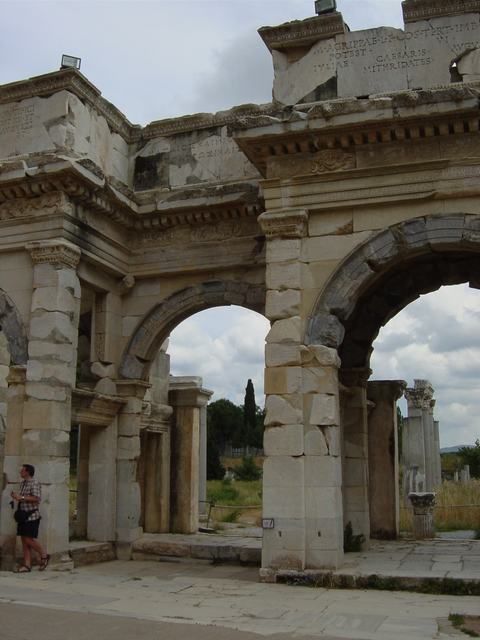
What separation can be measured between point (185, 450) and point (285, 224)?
7.03 m

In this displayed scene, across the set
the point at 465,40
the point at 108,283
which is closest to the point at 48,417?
the point at 108,283

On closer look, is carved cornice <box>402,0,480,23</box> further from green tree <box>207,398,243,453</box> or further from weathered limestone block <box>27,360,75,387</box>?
green tree <box>207,398,243,453</box>

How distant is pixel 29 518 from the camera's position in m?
9.54

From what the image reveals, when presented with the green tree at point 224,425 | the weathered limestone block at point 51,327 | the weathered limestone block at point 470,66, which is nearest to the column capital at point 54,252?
the weathered limestone block at point 51,327

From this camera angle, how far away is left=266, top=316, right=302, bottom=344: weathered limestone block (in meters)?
9.27

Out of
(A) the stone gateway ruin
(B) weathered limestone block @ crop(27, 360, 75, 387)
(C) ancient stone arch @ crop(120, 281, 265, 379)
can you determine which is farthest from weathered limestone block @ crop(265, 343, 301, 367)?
(B) weathered limestone block @ crop(27, 360, 75, 387)

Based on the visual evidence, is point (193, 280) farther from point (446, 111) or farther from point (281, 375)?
point (446, 111)

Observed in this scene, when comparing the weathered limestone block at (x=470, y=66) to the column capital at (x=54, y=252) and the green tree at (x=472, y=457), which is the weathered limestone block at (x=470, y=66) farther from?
the green tree at (x=472, y=457)

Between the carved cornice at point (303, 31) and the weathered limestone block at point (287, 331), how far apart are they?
404 cm

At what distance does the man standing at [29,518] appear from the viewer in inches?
374

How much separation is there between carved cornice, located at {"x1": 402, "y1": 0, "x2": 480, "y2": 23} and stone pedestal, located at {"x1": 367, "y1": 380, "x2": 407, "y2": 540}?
669 cm

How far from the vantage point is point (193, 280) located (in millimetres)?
12188

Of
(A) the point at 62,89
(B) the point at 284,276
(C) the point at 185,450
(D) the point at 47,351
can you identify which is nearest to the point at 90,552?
(D) the point at 47,351

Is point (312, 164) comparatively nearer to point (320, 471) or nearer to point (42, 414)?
point (320, 471)
